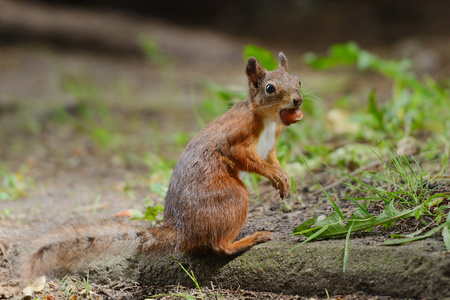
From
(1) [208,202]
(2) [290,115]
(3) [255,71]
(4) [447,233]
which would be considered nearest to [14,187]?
(1) [208,202]

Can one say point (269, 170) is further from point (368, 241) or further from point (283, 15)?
point (283, 15)

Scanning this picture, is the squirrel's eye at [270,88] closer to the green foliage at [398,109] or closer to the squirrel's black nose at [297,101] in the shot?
the squirrel's black nose at [297,101]

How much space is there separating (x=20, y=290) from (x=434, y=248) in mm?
1994

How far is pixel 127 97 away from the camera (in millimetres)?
8070

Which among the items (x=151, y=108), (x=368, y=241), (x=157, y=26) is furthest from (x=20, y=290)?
(x=157, y=26)

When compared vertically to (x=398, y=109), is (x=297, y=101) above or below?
above

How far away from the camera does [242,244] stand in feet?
7.32

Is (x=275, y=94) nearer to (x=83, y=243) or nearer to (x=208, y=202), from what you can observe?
(x=208, y=202)

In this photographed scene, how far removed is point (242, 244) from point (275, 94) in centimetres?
77

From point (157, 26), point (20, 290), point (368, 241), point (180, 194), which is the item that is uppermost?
point (157, 26)

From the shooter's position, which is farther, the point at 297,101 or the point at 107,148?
the point at 107,148

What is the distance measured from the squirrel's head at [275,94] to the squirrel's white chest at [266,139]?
10 centimetres

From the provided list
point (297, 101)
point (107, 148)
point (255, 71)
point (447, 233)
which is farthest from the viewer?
point (107, 148)

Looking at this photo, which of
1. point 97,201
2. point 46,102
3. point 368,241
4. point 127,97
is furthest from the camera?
point 127,97
